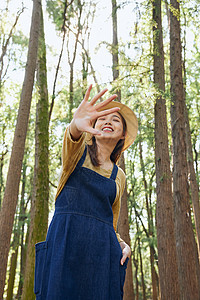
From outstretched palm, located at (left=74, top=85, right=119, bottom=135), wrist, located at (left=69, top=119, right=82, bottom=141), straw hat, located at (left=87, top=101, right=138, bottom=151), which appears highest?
straw hat, located at (left=87, top=101, right=138, bottom=151)

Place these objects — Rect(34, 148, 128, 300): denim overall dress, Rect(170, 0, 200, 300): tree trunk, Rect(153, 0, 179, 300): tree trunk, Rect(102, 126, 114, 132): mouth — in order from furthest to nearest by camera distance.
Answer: Rect(153, 0, 179, 300): tree trunk → Rect(170, 0, 200, 300): tree trunk → Rect(102, 126, 114, 132): mouth → Rect(34, 148, 128, 300): denim overall dress

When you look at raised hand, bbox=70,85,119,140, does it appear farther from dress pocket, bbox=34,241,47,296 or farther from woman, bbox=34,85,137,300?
dress pocket, bbox=34,241,47,296

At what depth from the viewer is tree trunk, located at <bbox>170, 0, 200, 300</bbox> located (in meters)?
6.64

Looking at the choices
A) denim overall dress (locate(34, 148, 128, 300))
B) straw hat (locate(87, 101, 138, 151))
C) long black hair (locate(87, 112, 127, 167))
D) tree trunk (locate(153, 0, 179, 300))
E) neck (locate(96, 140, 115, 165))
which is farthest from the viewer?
tree trunk (locate(153, 0, 179, 300))

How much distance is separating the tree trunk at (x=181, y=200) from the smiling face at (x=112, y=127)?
505cm

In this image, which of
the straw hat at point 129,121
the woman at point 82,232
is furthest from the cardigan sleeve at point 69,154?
the straw hat at point 129,121

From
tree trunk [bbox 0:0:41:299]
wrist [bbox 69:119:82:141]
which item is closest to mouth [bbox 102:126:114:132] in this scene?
wrist [bbox 69:119:82:141]

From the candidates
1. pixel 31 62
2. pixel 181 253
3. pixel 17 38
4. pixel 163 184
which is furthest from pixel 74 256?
pixel 17 38

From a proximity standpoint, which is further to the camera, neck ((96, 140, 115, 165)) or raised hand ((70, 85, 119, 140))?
neck ((96, 140, 115, 165))

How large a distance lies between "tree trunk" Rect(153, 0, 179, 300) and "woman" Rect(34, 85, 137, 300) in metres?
5.61

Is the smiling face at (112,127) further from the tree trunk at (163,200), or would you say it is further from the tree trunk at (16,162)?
the tree trunk at (163,200)

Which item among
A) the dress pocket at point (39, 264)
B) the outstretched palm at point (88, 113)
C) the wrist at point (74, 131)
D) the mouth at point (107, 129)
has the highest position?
the mouth at point (107, 129)

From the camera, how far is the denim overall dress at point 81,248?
1681 mm

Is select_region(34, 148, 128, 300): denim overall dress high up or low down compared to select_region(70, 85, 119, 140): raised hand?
down
